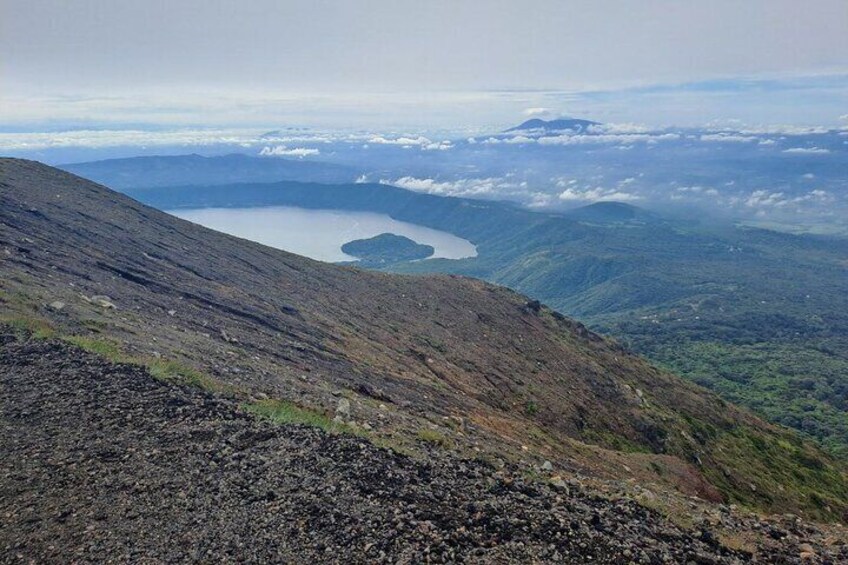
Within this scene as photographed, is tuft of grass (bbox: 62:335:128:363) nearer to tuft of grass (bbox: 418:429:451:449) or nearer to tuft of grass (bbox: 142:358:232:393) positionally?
tuft of grass (bbox: 142:358:232:393)

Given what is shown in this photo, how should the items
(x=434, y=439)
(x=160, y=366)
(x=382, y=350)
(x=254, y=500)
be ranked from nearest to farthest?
(x=254, y=500) → (x=434, y=439) → (x=160, y=366) → (x=382, y=350)

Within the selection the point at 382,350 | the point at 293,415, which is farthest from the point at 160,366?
the point at 382,350

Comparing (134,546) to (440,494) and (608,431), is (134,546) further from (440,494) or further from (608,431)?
(608,431)

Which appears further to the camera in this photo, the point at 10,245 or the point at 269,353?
the point at 10,245

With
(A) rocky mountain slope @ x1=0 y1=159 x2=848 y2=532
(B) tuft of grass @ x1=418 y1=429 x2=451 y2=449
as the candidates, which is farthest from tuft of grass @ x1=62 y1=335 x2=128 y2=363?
(B) tuft of grass @ x1=418 y1=429 x2=451 y2=449

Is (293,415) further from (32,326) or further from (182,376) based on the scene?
(32,326)

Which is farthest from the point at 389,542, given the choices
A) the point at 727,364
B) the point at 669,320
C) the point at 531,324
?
the point at 669,320
